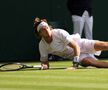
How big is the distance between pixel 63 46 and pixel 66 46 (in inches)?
1.8

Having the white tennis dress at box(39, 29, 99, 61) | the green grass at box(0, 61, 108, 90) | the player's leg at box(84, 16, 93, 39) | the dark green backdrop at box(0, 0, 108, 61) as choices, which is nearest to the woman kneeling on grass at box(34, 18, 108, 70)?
the white tennis dress at box(39, 29, 99, 61)

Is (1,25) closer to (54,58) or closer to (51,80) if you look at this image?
(54,58)

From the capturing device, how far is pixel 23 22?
12250mm

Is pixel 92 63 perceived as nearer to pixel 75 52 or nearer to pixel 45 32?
pixel 75 52

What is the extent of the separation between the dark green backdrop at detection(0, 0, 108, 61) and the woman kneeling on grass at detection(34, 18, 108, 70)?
14.9ft

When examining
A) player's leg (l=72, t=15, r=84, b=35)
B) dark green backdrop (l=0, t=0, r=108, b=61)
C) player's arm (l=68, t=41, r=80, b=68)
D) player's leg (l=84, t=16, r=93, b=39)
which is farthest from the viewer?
dark green backdrop (l=0, t=0, r=108, b=61)

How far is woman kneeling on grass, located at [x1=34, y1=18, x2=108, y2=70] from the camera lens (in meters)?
7.44

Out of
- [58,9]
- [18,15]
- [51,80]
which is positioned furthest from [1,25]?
[51,80]

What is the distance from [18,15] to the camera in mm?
12188

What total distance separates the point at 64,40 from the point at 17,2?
4.80 m

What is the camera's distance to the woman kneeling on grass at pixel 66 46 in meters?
7.44

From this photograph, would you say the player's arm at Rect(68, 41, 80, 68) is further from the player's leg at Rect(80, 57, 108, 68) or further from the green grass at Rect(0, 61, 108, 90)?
the green grass at Rect(0, 61, 108, 90)

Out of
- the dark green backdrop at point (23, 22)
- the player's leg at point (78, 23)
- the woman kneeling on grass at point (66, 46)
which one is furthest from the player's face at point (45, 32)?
the dark green backdrop at point (23, 22)

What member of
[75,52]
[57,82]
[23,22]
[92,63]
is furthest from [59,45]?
[23,22]
